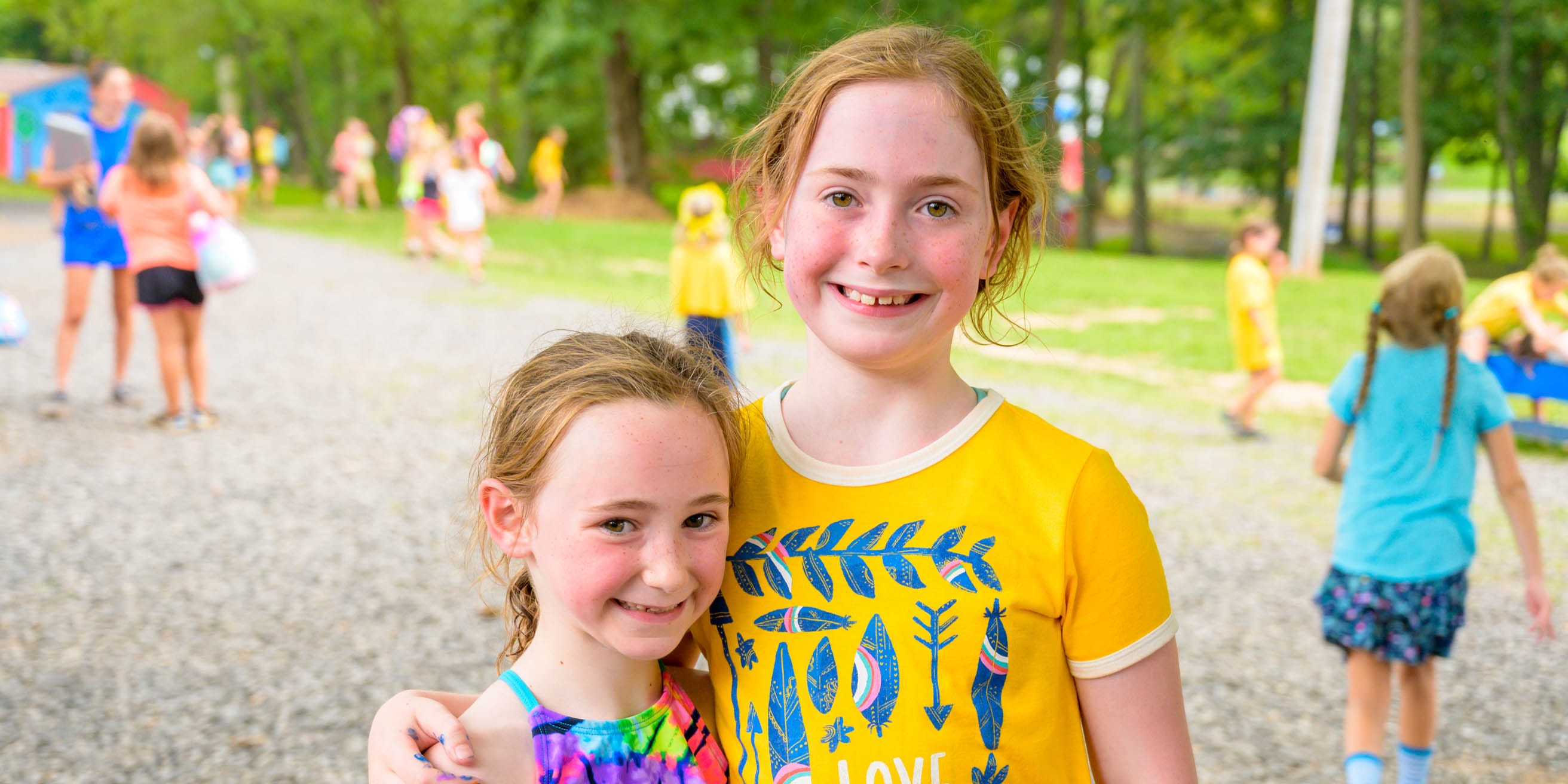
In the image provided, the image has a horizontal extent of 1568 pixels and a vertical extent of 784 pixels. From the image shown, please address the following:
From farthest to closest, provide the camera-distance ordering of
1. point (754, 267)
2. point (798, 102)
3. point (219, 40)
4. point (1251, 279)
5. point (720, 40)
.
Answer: point (219, 40)
point (720, 40)
point (1251, 279)
point (754, 267)
point (798, 102)

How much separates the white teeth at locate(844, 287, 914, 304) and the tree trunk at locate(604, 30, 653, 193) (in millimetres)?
31194

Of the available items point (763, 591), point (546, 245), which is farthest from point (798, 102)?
point (546, 245)

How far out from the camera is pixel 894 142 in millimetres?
1382

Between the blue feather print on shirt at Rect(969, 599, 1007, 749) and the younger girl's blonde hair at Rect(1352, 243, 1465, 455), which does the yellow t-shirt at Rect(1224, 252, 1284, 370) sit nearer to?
the younger girl's blonde hair at Rect(1352, 243, 1465, 455)

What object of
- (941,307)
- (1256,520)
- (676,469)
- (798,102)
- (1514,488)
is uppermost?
(798,102)

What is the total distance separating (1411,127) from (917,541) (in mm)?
22982

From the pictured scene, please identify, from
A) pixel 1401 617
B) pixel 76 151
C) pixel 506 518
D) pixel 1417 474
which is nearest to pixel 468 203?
pixel 76 151

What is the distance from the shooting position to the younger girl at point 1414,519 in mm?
3520

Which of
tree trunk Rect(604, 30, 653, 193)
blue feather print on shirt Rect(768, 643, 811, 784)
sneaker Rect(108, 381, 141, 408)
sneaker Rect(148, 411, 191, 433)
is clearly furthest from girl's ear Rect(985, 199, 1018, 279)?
tree trunk Rect(604, 30, 653, 193)

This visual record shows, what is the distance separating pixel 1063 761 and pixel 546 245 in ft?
69.6

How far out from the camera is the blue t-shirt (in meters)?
3.53

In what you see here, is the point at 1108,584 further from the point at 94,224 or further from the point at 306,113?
the point at 306,113

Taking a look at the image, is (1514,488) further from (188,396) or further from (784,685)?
(188,396)

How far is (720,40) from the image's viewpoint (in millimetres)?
31938
